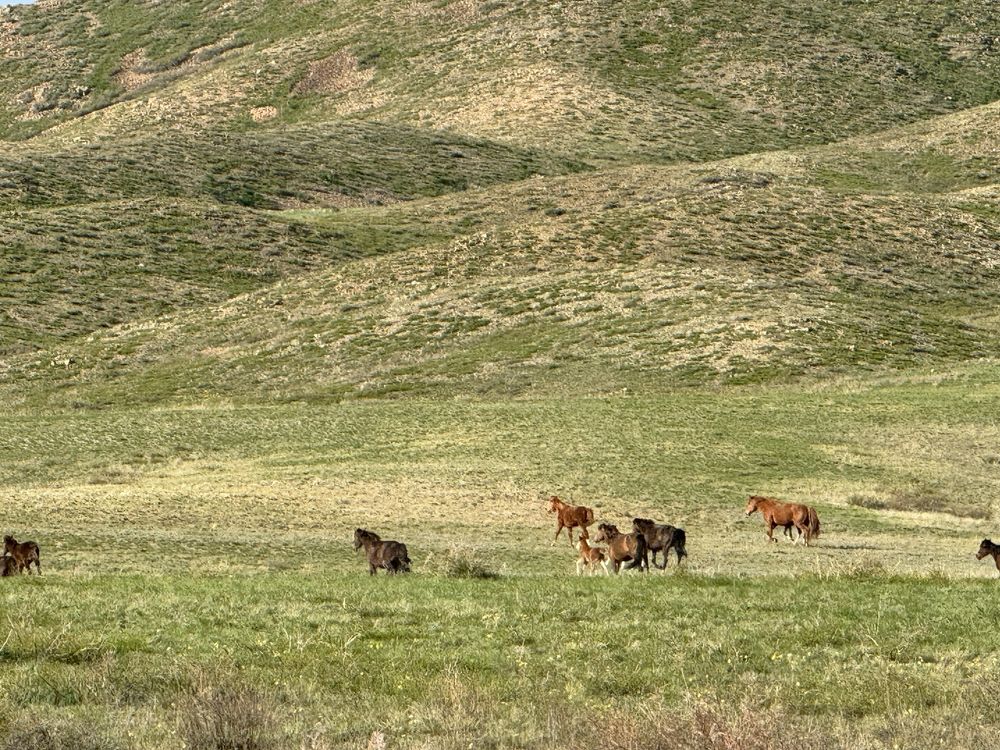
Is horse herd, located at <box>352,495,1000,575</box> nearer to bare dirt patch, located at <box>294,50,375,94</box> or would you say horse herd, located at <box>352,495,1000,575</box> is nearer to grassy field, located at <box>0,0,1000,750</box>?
grassy field, located at <box>0,0,1000,750</box>

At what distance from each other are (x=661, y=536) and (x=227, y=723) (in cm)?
1320

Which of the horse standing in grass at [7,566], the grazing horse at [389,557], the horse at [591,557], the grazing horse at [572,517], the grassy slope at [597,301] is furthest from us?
the grassy slope at [597,301]

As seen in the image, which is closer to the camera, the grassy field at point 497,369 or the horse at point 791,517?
the grassy field at point 497,369

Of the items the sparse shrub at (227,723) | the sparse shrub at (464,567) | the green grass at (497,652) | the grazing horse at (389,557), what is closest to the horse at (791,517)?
the green grass at (497,652)

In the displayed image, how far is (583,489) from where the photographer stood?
3319 cm

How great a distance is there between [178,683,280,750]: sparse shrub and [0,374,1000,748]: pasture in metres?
0.03

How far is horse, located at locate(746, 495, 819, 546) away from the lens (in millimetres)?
27003

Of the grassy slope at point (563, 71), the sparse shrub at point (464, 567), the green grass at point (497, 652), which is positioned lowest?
the sparse shrub at point (464, 567)

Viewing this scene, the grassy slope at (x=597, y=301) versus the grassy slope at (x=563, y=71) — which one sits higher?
the grassy slope at (x=563, y=71)

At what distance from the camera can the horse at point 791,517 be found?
2700 cm

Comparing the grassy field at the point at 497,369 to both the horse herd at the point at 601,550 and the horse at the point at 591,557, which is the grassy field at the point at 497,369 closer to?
the horse herd at the point at 601,550

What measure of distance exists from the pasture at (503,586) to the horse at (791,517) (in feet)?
1.51

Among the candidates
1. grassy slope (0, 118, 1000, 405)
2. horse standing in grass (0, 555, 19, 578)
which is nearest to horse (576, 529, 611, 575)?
horse standing in grass (0, 555, 19, 578)

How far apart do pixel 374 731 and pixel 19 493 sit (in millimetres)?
25006
